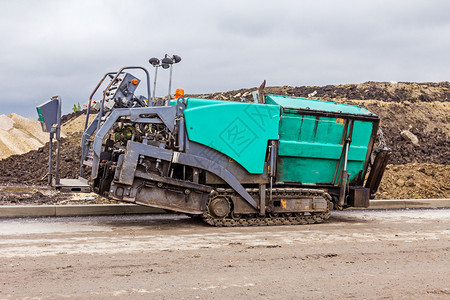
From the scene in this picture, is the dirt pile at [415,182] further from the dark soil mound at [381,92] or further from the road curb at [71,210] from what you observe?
the dark soil mound at [381,92]

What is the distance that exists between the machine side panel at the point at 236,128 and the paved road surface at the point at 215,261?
1.37 meters

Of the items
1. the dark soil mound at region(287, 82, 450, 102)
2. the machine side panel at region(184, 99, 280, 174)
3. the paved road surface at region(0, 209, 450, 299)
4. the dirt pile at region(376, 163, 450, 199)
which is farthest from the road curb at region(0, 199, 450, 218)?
the dark soil mound at region(287, 82, 450, 102)

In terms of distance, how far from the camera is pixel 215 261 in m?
5.91

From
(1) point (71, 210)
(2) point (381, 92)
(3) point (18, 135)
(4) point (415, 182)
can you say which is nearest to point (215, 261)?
(1) point (71, 210)

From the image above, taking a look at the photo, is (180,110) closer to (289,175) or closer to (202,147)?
(202,147)

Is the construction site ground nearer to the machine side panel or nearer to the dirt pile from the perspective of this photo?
the dirt pile

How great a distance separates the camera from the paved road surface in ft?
15.6

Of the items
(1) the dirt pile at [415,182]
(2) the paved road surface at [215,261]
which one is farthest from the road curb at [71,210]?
(1) the dirt pile at [415,182]

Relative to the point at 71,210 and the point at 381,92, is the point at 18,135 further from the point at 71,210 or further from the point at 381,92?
the point at 71,210

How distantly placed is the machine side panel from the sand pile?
2061 cm

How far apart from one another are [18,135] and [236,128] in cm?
2597

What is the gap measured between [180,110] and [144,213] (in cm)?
270

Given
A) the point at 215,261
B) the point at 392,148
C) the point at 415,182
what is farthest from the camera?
the point at 392,148

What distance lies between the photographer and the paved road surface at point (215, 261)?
188 inches
